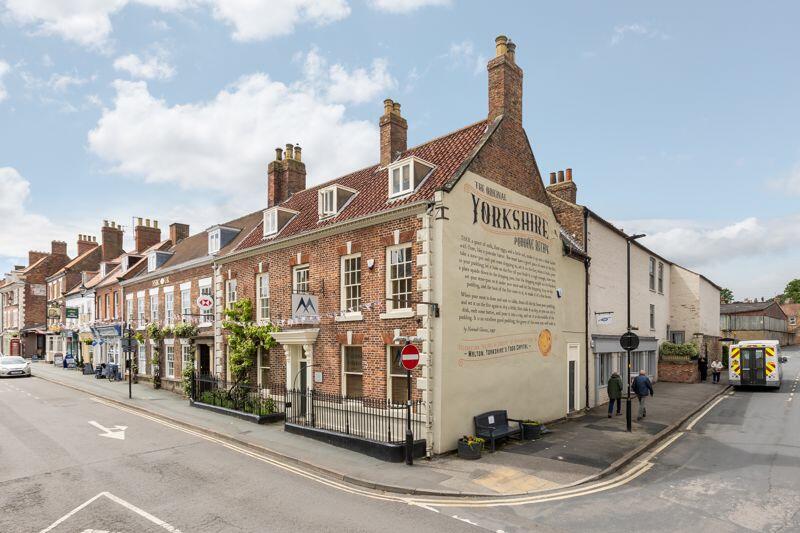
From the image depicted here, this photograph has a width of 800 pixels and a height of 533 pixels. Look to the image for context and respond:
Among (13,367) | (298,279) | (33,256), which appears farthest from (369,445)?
(33,256)

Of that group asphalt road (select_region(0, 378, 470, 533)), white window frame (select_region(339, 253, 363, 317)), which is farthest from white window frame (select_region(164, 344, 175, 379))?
white window frame (select_region(339, 253, 363, 317))

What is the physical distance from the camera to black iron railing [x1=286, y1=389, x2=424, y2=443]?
1441 centimetres

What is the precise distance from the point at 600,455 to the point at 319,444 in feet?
26.6

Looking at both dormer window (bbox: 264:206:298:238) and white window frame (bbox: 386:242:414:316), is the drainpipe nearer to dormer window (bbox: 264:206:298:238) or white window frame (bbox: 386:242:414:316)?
white window frame (bbox: 386:242:414:316)

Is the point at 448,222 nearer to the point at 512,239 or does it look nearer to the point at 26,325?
the point at 512,239

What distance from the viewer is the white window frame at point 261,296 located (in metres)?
21.9

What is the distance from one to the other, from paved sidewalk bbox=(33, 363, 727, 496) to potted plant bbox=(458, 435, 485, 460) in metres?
0.23

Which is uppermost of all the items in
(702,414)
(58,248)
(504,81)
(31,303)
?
(504,81)

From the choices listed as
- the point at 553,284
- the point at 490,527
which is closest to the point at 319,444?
the point at 490,527

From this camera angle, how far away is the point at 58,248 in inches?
2186

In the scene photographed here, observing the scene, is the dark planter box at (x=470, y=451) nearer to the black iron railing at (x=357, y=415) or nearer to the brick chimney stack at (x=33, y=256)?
the black iron railing at (x=357, y=415)

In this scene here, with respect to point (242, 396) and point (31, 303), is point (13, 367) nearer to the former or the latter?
point (31, 303)

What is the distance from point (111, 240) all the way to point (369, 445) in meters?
41.3

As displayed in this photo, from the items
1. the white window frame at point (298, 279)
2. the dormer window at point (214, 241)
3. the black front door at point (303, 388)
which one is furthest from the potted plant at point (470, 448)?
the dormer window at point (214, 241)
